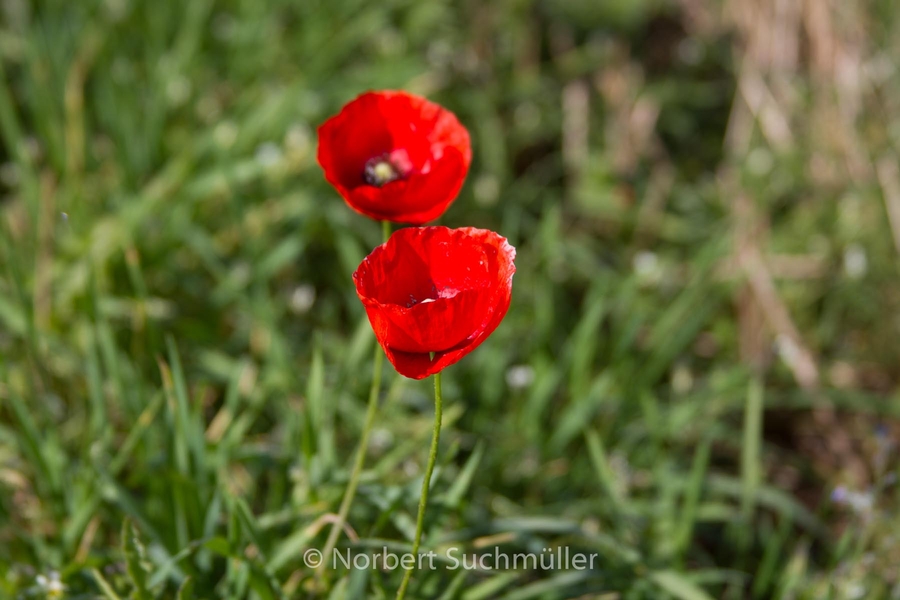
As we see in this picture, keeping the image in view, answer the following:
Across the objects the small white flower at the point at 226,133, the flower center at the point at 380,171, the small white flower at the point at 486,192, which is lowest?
the small white flower at the point at 486,192

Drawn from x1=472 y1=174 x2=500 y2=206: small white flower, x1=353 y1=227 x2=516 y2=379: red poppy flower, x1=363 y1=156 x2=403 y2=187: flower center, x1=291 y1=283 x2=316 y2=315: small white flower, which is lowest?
x1=291 y1=283 x2=316 y2=315: small white flower

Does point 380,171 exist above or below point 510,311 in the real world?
above

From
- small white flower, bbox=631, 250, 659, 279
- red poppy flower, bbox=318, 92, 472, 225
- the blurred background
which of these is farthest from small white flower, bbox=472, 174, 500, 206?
red poppy flower, bbox=318, 92, 472, 225

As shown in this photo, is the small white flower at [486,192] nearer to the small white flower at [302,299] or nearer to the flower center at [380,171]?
the small white flower at [302,299]

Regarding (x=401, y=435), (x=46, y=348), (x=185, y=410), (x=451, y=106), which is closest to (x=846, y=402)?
(x=401, y=435)

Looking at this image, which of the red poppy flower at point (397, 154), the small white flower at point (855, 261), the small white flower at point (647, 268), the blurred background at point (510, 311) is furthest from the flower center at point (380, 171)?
the small white flower at point (855, 261)

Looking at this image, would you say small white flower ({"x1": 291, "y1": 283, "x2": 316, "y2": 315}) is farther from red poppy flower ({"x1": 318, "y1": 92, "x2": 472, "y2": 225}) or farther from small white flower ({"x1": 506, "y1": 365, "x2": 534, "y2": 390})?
red poppy flower ({"x1": 318, "y1": 92, "x2": 472, "y2": 225})

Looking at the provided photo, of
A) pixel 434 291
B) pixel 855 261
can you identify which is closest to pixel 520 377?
pixel 434 291

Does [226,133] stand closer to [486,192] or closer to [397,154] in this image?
[486,192]
